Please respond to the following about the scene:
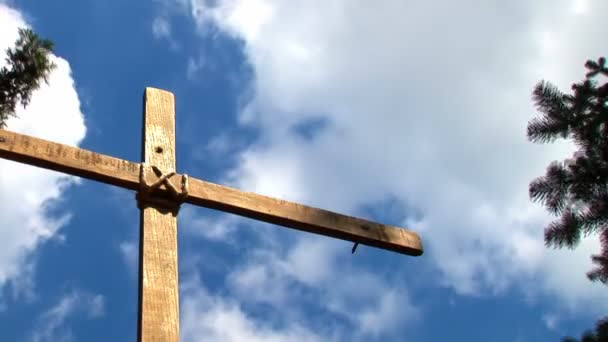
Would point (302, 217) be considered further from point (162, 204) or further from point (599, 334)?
point (599, 334)

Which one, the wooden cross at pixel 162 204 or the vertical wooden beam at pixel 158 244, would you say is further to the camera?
the wooden cross at pixel 162 204

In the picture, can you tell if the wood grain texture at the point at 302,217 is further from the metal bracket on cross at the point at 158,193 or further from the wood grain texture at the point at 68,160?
the wood grain texture at the point at 68,160

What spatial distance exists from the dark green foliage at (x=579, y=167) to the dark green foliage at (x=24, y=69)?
10.3 ft

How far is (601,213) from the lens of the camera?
3.45 m

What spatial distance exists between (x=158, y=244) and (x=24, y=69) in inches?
99.8

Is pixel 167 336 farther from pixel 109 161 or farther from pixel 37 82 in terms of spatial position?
pixel 37 82

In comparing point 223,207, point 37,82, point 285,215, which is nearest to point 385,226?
point 285,215

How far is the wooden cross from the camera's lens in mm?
2961

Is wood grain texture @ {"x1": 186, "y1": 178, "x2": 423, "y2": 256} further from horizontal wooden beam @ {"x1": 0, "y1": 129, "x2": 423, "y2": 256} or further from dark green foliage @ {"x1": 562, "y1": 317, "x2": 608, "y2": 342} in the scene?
dark green foliage @ {"x1": 562, "y1": 317, "x2": 608, "y2": 342}

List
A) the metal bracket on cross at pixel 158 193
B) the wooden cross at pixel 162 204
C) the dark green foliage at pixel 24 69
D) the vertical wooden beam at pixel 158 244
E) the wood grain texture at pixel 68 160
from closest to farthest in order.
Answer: the vertical wooden beam at pixel 158 244
the wooden cross at pixel 162 204
the wood grain texture at pixel 68 160
the metal bracket on cross at pixel 158 193
the dark green foliage at pixel 24 69

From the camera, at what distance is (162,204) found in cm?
334

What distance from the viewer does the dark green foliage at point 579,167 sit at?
11.5 feet

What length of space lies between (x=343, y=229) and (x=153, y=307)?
113 cm

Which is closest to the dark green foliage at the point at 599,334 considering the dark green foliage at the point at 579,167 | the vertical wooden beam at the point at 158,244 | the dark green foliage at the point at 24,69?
the dark green foliage at the point at 579,167
